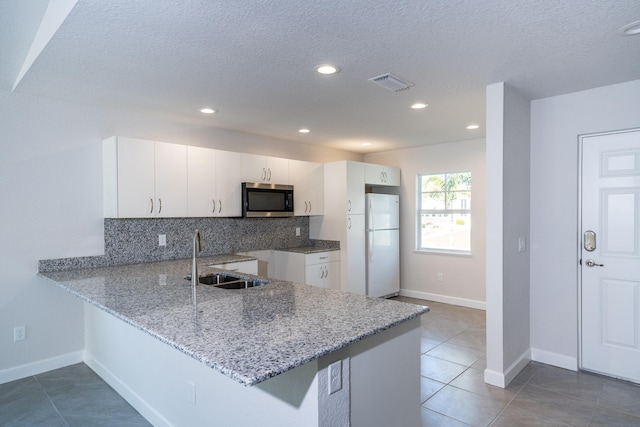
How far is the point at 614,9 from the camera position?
1793 millimetres

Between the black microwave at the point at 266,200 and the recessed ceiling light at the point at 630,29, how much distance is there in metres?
3.29

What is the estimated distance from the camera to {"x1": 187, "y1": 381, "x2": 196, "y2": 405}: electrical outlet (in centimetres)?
200

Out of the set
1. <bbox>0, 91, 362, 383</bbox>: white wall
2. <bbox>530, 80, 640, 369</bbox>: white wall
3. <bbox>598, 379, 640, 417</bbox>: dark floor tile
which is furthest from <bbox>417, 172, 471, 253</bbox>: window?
<bbox>0, 91, 362, 383</bbox>: white wall

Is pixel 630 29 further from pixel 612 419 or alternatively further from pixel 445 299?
pixel 445 299

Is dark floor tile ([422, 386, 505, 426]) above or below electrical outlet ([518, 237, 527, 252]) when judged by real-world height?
below

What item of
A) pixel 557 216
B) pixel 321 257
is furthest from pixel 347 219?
pixel 557 216

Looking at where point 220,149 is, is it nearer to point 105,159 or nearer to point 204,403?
point 105,159

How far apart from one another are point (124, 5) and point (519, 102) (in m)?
2.97

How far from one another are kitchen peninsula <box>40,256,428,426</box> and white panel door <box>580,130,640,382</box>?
2.07 meters

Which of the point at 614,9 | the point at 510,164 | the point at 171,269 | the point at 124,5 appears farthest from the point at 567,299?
the point at 124,5

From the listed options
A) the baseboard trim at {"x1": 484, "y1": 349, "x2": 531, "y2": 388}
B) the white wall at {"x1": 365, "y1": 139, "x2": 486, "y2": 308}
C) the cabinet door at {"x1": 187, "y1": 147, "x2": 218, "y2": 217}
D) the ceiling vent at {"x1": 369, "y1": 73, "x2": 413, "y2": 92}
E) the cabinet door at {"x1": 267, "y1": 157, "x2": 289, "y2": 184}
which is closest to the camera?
the ceiling vent at {"x1": 369, "y1": 73, "x2": 413, "y2": 92}

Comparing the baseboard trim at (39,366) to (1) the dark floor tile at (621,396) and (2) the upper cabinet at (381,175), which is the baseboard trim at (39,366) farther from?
(1) the dark floor tile at (621,396)

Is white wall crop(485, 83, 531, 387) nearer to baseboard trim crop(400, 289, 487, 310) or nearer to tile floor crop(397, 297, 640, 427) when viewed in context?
tile floor crop(397, 297, 640, 427)

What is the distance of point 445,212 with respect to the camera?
5.46 metres
